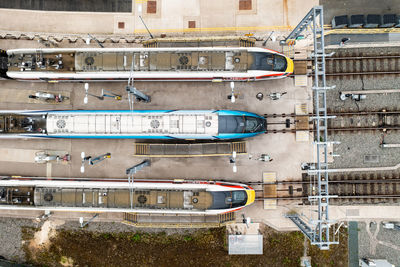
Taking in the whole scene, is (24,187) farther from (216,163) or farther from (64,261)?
(216,163)

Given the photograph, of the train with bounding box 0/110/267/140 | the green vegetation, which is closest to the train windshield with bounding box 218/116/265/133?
the train with bounding box 0/110/267/140

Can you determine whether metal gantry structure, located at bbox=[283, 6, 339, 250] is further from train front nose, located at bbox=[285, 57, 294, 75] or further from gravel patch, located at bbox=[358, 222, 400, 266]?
gravel patch, located at bbox=[358, 222, 400, 266]

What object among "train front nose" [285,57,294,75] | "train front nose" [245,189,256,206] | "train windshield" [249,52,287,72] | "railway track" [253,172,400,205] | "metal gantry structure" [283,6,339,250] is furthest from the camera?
"railway track" [253,172,400,205]

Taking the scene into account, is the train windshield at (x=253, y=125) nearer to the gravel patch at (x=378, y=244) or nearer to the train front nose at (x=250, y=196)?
the train front nose at (x=250, y=196)

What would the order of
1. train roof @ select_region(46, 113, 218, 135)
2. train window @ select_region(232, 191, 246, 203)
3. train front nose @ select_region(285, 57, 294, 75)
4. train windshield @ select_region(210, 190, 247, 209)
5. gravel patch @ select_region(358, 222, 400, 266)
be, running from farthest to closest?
gravel patch @ select_region(358, 222, 400, 266)
train front nose @ select_region(285, 57, 294, 75)
train window @ select_region(232, 191, 246, 203)
train roof @ select_region(46, 113, 218, 135)
train windshield @ select_region(210, 190, 247, 209)

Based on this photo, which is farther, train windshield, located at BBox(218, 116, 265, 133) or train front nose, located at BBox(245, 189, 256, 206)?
Answer: train front nose, located at BBox(245, 189, 256, 206)
